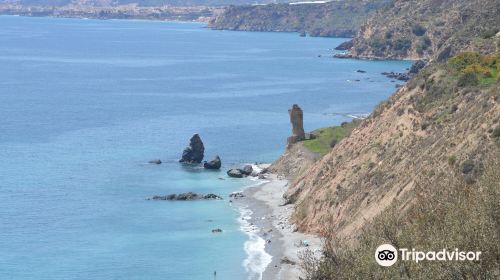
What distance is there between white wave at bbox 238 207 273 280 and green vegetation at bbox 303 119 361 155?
15.6 metres

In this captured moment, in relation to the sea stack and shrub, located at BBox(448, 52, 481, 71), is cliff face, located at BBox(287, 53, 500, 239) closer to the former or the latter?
shrub, located at BBox(448, 52, 481, 71)

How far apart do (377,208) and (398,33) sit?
155 meters

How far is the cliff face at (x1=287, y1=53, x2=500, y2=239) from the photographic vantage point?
150 ft

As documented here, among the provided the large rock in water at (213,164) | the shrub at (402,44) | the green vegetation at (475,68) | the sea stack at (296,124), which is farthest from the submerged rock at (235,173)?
the shrub at (402,44)

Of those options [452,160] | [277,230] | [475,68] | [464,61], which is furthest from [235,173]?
[452,160]

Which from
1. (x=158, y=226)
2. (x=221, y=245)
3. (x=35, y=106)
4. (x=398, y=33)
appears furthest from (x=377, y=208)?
(x=398, y=33)

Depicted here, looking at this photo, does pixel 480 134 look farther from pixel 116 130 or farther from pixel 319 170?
pixel 116 130

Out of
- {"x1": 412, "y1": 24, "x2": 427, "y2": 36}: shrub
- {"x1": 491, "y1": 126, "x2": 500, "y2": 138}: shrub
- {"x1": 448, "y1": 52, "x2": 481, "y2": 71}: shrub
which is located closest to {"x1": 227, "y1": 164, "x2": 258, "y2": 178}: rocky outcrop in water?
{"x1": 448, "y1": 52, "x2": 481, "y2": 71}: shrub

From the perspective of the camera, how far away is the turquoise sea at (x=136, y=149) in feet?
175

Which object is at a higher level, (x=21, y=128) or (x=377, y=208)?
(x=377, y=208)

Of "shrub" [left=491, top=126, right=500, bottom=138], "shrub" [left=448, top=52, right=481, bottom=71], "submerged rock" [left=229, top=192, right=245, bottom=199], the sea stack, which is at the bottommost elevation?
"submerged rock" [left=229, top=192, right=245, bottom=199]

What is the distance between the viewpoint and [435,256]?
21812 millimetres

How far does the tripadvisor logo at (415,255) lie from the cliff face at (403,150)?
16.5 metres

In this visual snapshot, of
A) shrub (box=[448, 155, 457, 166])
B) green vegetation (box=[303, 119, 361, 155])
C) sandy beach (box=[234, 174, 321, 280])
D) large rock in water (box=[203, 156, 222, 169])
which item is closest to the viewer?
shrub (box=[448, 155, 457, 166])
